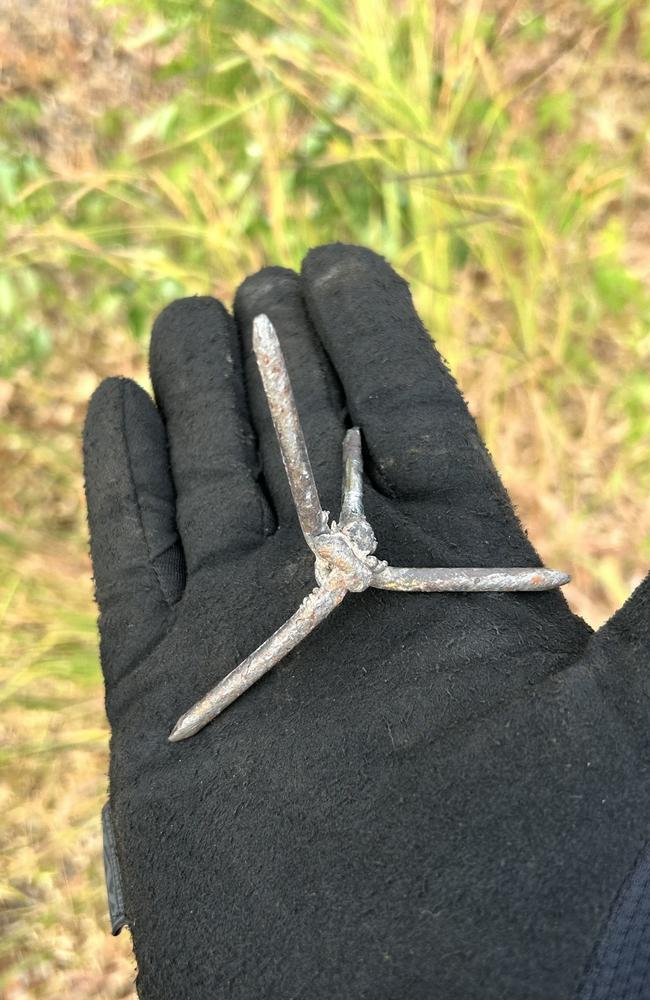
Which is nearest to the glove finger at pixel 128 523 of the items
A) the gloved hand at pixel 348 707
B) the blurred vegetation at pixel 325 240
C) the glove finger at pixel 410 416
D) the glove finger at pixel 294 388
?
the gloved hand at pixel 348 707

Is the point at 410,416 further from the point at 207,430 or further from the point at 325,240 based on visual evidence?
the point at 325,240

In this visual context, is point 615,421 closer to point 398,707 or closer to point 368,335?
point 368,335

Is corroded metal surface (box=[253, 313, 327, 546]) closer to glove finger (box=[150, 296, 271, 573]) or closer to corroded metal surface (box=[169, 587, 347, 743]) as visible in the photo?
corroded metal surface (box=[169, 587, 347, 743])

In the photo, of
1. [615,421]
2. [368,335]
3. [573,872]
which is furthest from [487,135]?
[573,872]

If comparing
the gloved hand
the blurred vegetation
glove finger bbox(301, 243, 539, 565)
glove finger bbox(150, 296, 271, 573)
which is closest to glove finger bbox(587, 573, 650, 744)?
the gloved hand

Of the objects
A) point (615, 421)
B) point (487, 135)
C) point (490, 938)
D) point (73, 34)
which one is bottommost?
point (490, 938)

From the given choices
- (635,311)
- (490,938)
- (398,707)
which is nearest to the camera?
(490,938)

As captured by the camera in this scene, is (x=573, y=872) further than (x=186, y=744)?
No
